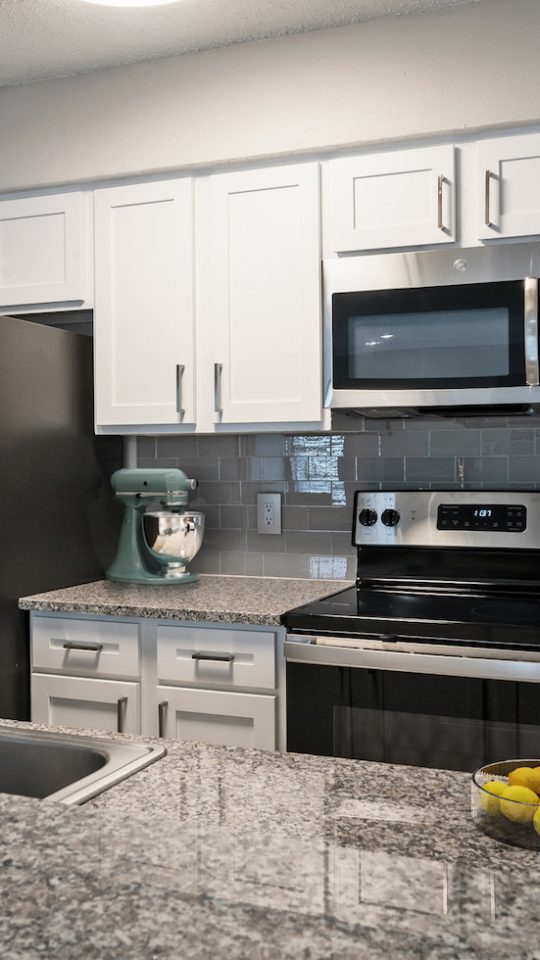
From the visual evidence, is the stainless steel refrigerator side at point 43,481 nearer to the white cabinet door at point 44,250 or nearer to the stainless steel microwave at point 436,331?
the white cabinet door at point 44,250

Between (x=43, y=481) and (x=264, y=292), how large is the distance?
0.87 metres

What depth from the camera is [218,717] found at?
8.00 feet

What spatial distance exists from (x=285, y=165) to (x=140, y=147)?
48 cm

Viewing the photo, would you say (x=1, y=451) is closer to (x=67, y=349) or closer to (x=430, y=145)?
(x=67, y=349)

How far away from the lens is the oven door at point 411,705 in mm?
2031

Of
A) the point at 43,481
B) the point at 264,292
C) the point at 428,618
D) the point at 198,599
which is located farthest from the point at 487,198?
the point at 43,481

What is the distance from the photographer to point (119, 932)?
64 cm

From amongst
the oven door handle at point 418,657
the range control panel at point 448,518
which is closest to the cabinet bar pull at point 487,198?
the range control panel at point 448,518

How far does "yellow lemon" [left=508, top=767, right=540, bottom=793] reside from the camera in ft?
2.89

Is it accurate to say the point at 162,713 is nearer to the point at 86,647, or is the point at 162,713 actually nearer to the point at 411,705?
the point at 86,647

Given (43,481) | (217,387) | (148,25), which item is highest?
(148,25)

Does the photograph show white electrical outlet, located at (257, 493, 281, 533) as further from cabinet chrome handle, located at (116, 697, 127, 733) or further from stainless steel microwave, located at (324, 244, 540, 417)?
cabinet chrome handle, located at (116, 697, 127, 733)

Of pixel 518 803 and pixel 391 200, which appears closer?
pixel 518 803

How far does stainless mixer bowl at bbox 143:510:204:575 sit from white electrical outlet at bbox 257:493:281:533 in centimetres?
21
